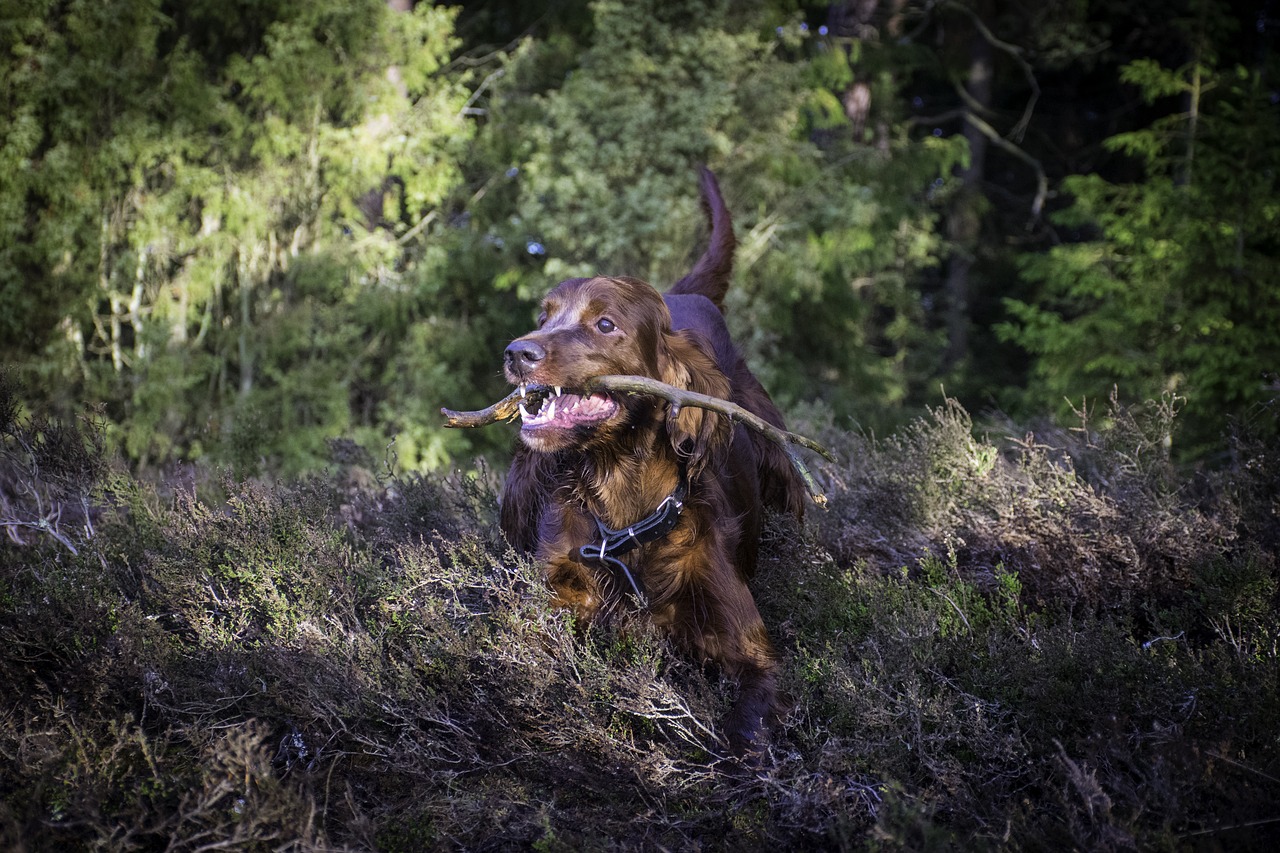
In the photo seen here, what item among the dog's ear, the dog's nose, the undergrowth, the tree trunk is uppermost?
the dog's nose

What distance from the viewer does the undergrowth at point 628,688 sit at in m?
2.22

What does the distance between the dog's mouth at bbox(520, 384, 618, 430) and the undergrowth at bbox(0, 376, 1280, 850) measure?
1.47ft

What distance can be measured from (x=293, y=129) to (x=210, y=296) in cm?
173

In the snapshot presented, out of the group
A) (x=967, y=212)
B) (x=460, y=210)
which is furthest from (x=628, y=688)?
(x=967, y=212)

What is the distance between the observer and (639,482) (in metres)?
2.88

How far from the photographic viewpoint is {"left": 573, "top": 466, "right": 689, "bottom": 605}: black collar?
281 centimetres

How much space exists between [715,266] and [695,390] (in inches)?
69.3

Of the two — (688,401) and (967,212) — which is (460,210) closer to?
(967,212)

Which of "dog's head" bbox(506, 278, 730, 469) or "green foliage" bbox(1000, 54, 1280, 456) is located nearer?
"dog's head" bbox(506, 278, 730, 469)

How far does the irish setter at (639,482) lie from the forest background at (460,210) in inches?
190

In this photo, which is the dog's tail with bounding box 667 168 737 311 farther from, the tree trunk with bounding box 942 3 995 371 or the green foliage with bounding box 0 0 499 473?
the tree trunk with bounding box 942 3 995 371

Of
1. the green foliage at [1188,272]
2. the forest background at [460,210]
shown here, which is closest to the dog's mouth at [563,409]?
the forest background at [460,210]

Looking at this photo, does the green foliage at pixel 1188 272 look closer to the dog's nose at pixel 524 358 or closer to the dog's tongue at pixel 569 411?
the dog's tongue at pixel 569 411

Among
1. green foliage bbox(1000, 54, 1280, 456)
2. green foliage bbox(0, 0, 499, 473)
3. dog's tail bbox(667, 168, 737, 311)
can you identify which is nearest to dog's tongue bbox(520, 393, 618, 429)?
dog's tail bbox(667, 168, 737, 311)
